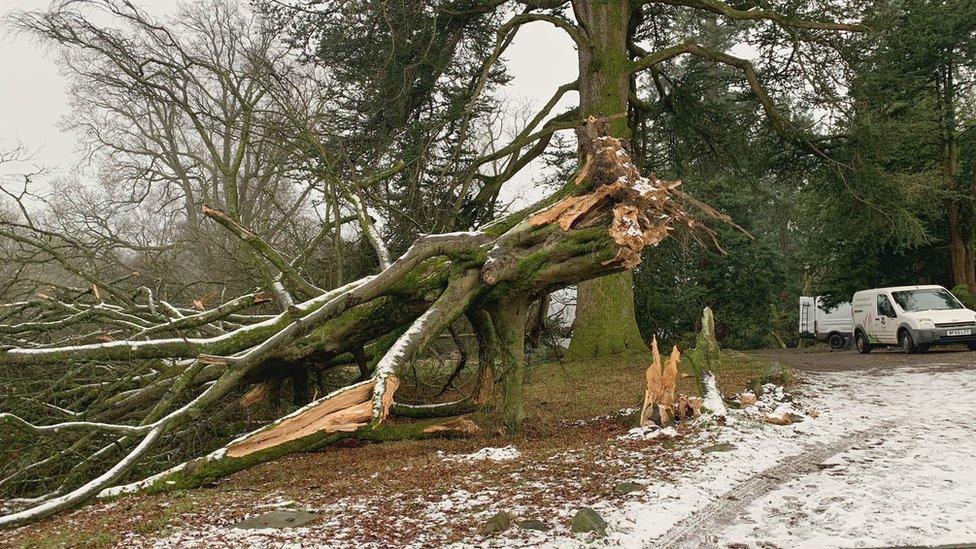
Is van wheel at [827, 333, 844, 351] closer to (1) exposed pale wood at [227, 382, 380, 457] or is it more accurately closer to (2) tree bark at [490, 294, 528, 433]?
(2) tree bark at [490, 294, 528, 433]

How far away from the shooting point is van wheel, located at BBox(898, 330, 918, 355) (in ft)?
50.9

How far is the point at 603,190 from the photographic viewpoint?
22.0 ft

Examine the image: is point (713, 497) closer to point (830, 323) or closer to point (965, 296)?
point (965, 296)

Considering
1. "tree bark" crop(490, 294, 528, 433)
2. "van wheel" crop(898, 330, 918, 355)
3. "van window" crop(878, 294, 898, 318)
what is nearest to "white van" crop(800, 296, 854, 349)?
"van window" crop(878, 294, 898, 318)

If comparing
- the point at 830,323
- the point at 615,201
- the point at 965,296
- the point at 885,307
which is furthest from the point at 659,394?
the point at 830,323

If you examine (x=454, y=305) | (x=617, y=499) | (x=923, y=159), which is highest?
(x=923, y=159)

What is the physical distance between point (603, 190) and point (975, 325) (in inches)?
485

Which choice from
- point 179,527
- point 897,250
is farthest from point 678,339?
point 179,527

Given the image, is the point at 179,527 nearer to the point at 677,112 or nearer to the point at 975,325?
the point at 677,112

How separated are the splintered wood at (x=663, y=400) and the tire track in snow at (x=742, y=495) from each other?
117 cm

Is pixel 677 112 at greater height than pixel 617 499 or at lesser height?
greater

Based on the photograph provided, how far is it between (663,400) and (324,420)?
3.24 m

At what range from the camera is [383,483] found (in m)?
5.04

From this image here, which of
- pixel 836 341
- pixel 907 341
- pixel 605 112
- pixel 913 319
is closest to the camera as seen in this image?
pixel 605 112
